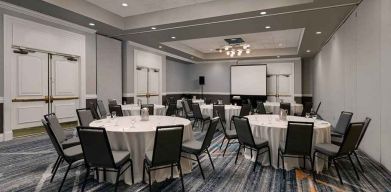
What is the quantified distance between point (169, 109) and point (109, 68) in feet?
8.99

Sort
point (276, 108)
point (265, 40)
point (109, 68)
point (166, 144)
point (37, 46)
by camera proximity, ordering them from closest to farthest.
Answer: point (166, 144)
point (37, 46)
point (109, 68)
point (276, 108)
point (265, 40)

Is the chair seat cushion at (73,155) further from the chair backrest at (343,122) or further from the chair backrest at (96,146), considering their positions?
the chair backrest at (343,122)

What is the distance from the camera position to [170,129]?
264 cm

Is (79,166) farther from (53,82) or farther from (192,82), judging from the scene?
(192,82)

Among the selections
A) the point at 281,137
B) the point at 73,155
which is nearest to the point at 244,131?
the point at 281,137

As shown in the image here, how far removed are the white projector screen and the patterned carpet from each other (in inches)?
354

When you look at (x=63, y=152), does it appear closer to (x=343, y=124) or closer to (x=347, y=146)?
(x=347, y=146)

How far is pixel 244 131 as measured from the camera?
11.7 feet

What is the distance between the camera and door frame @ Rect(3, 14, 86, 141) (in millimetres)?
5148

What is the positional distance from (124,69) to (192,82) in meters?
6.89

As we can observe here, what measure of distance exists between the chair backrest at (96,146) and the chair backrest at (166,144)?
1.67ft

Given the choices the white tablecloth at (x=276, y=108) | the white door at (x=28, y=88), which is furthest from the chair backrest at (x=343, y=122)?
the white door at (x=28, y=88)

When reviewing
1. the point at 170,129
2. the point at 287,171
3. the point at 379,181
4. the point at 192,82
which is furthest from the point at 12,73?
the point at 192,82

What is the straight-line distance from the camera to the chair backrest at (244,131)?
3438 mm
